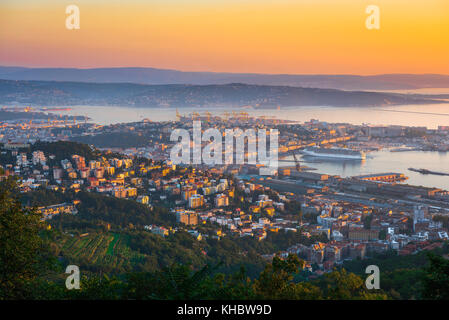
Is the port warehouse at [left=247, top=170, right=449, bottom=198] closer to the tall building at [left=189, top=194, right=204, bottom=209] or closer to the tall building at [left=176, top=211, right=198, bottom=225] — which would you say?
the tall building at [left=189, top=194, right=204, bottom=209]

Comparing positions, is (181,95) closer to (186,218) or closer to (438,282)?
(186,218)

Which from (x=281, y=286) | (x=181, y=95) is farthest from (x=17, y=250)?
(x=181, y=95)

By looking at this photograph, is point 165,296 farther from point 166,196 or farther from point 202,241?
point 166,196

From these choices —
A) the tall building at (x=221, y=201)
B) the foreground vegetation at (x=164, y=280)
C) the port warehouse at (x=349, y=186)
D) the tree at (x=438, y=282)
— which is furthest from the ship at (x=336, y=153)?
the tree at (x=438, y=282)

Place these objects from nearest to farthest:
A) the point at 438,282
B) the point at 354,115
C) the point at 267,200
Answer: the point at 438,282 < the point at 267,200 < the point at 354,115

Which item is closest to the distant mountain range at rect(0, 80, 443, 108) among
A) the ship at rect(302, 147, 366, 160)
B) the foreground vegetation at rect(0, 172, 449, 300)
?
the ship at rect(302, 147, 366, 160)

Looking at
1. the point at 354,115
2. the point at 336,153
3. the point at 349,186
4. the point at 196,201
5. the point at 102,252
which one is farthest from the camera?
the point at 354,115

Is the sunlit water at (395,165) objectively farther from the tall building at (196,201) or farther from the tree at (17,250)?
the tree at (17,250)
